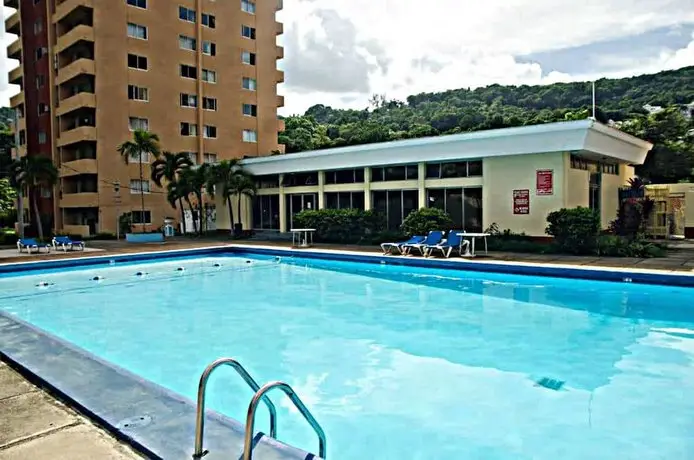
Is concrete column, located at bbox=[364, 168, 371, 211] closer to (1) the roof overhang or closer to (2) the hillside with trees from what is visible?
(1) the roof overhang

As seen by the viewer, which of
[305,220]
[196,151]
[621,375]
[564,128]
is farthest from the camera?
[196,151]

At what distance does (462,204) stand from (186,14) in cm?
2612

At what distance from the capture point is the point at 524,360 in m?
7.25

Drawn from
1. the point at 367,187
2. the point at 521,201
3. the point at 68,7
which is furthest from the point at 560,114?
the point at 68,7

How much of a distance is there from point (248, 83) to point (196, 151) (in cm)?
707

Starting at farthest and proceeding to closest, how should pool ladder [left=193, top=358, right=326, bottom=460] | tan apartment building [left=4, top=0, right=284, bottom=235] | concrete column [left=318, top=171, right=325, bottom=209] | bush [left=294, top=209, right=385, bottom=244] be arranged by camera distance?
tan apartment building [left=4, top=0, right=284, bottom=235] → concrete column [left=318, top=171, right=325, bottom=209] → bush [left=294, top=209, right=385, bottom=244] → pool ladder [left=193, top=358, right=326, bottom=460]

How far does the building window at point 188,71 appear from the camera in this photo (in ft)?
116

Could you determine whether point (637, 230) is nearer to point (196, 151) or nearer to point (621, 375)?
point (621, 375)

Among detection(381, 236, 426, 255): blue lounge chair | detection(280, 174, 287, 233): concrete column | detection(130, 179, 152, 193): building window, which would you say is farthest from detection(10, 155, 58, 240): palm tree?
detection(381, 236, 426, 255): blue lounge chair

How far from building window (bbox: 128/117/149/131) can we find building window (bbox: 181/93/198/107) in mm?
3037

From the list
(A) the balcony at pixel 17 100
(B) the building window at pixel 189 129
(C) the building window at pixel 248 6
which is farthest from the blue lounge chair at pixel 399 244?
(A) the balcony at pixel 17 100

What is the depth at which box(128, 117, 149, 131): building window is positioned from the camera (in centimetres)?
3294

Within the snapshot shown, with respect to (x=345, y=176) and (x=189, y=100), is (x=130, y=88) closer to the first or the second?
(x=189, y=100)

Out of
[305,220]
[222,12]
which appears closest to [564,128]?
[305,220]
